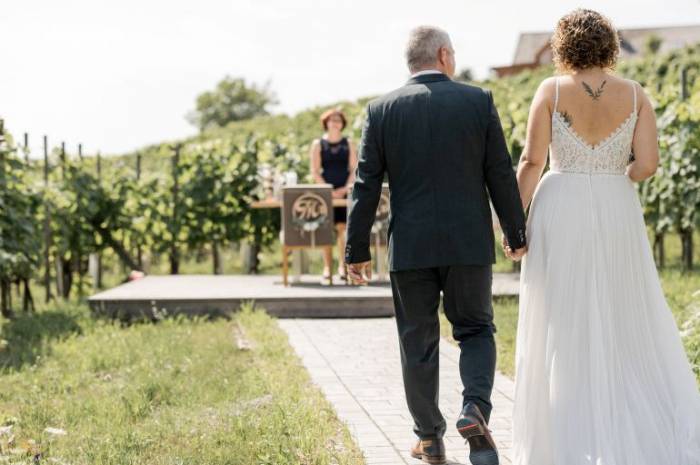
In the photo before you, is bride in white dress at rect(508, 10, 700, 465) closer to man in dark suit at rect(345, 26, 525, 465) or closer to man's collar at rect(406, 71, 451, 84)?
man in dark suit at rect(345, 26, 525, 465)

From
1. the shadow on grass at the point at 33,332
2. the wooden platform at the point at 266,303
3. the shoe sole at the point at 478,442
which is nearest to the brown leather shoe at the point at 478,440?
the shoe sole at the point at 478,442

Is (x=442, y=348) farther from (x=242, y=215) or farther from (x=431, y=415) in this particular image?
(x=242, y=215)

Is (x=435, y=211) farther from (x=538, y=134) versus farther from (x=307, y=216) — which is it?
(x=307, y=216)

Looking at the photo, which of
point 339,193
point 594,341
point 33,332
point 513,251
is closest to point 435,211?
point 513,251

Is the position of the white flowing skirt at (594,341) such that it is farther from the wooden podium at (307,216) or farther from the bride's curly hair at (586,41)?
the wooden podium at (307,216)

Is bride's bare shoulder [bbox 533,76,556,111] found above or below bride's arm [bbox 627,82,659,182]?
above

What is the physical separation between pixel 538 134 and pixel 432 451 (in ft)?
4.54

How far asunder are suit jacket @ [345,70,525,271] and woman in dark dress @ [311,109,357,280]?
622 cm

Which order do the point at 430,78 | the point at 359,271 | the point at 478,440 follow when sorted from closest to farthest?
1. the point at 478,440
2. the point at 430,78
3. the point at 359,271

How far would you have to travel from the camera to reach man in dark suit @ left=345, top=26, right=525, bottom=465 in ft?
14.0

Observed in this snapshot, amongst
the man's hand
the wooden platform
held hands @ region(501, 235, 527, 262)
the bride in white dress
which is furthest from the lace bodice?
the wooden platform

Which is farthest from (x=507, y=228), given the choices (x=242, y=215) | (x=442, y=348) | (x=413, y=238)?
(x=242, y=215)

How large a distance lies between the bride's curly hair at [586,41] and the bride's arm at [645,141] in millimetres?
180

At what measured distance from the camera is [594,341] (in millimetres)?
4188
